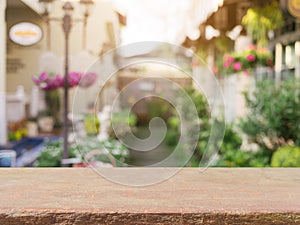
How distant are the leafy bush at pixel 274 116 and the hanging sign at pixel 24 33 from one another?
7.59 feet

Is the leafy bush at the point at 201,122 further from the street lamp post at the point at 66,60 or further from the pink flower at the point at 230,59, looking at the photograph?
the street lamp post at the point at 66,60

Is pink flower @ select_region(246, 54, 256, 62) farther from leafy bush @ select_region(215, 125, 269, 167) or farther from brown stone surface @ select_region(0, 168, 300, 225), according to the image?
brown stone surface @ select_region(0, 168, 300, 225)

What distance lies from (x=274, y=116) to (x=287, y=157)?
0.56m

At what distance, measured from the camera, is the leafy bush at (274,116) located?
4.61 meters

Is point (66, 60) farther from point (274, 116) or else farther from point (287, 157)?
point (287, 157)

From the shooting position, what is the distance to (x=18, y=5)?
5.83m

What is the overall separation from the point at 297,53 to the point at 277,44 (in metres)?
1.09

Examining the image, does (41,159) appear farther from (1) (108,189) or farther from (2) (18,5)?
(1) (108,189)

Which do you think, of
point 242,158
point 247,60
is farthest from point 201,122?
point 242,158

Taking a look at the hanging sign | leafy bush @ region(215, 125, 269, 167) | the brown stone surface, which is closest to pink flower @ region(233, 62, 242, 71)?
leafy bush @ region(215, 125, 269, 167)

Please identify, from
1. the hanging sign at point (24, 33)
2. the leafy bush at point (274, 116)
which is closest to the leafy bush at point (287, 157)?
the leafy bush at point (274, 116)

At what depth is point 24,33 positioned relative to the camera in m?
5.28

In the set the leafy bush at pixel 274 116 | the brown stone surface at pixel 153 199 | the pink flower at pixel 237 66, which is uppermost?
the pink flower at pixel 237 66

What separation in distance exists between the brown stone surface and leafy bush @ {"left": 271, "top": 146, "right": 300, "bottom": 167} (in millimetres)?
2804
